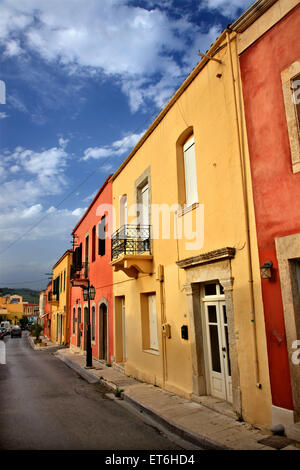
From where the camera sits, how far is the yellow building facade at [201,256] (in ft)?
18.0

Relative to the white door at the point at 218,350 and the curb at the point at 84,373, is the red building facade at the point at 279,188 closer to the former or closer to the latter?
the white door at the point at 218,350

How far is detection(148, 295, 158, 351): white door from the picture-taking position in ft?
30.9

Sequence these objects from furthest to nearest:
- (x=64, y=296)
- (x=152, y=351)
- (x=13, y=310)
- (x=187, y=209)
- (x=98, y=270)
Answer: (x=13, y=310) → (x=64, y=296) → (x=98, y=270) → (x=152, y=351) → (x=187, y=209)

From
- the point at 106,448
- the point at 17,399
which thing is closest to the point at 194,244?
the point at 106,448

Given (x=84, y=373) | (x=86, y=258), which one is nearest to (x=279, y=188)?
(x=84, y=373)

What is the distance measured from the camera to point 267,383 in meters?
4.95

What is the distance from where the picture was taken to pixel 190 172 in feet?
25.8

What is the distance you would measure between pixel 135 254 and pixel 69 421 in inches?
182

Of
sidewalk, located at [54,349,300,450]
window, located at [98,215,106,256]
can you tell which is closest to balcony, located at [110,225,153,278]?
sidewalk, located at [54,349,300,450]

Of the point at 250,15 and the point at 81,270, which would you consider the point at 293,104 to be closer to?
the point at 250,15

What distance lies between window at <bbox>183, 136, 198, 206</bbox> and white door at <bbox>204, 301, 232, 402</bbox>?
95.3 inches

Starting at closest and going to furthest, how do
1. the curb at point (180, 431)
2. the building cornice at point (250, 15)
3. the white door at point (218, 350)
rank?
the curb at point (180, 431)
the building cornice at point (250, 15)
the white door at point (218, 350)

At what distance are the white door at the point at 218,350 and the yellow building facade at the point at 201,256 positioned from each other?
19 mm

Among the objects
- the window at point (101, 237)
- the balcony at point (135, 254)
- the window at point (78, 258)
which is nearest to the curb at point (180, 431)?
the balcony at point (135, 254)
